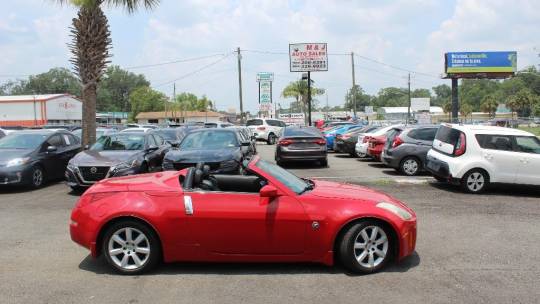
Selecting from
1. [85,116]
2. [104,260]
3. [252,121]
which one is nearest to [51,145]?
[85,116]

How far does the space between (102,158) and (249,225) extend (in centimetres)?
708

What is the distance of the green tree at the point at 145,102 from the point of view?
4737 inches

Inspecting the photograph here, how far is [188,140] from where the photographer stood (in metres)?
13.2

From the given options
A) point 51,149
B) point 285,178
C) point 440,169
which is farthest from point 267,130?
→ point 285,178

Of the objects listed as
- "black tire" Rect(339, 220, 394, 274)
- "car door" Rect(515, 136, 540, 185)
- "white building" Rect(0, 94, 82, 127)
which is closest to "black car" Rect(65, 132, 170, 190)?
"black tire" Rect(339, 220, 394, 274)

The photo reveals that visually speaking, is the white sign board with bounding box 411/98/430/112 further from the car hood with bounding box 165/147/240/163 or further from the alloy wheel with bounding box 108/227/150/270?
the alloy wheel with bounding box 108/227/150/270

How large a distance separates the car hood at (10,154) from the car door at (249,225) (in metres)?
8.56

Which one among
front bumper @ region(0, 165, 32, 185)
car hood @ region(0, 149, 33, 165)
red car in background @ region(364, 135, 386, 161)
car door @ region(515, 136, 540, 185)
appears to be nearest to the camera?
car door @ region(515, 136, 540, 185)

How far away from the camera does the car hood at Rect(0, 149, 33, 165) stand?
12005 mm

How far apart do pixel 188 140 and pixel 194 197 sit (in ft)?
25.7

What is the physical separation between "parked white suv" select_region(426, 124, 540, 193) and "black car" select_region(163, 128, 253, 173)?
4827mm

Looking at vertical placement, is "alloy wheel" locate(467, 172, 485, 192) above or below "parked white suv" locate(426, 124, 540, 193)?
below

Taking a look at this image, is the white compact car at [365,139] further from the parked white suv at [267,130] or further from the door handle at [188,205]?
the parked white suv at [267,130]

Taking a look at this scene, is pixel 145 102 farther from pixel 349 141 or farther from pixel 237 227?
pixel 237 227
